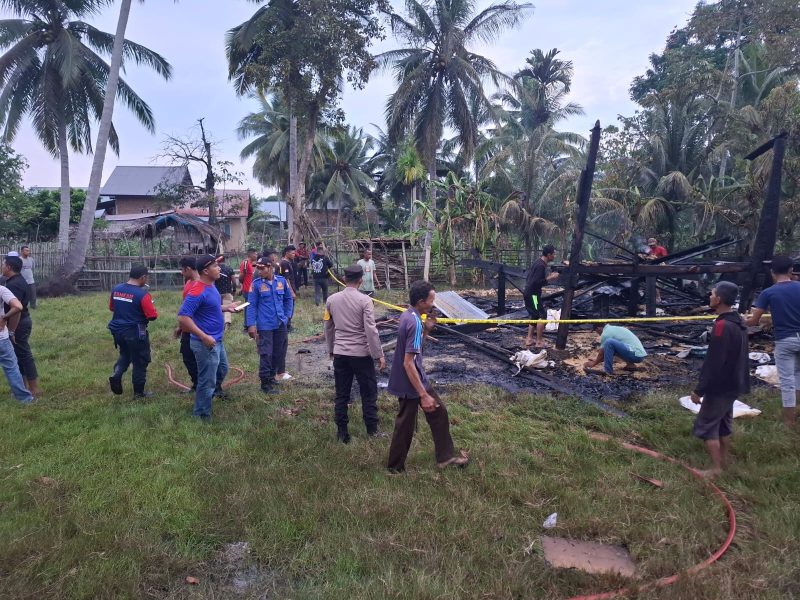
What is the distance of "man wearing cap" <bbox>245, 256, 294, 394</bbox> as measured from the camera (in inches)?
268

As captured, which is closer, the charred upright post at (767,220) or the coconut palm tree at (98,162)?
the charred upright post at (767,220)

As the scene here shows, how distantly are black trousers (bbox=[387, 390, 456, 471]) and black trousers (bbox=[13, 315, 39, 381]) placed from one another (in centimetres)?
482

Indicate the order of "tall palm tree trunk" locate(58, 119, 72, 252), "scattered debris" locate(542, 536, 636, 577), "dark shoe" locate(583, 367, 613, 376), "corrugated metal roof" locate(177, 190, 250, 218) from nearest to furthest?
"scattered debris" locate(542, 536, 636, 577) < "dark shoe" locate(583, 367, 613, 376) < "tall palm tree trunk" locate(58, 119, 72, 252) < "corrugated metal roof" locate(177, 190, 250, 218)

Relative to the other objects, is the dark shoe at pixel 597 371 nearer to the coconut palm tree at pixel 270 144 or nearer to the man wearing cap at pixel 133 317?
the man wearing cap at pixel 133 317

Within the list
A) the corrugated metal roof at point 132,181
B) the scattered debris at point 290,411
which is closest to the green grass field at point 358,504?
the scattered debris at point 290,411

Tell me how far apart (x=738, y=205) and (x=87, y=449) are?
63.4ft

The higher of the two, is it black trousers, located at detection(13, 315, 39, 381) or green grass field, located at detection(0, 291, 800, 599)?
black trousers, located at detection(13, 315, 39, 381)

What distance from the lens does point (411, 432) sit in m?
4.46

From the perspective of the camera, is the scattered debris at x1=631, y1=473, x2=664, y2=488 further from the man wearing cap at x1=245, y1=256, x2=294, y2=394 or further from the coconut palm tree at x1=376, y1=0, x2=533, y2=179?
the coconut palm tree at x1=376, y1=0, x2=533, y2=179

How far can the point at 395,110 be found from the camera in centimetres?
2364

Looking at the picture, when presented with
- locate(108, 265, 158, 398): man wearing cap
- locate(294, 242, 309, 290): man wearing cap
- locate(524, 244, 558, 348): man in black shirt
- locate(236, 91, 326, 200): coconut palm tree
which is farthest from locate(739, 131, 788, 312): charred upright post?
locate(236, 91, 326, 200): coconut palm tree

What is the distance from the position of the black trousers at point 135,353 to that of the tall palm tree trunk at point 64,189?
1599 cm

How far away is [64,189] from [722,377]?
23.2m

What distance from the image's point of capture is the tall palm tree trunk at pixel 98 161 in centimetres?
1850
